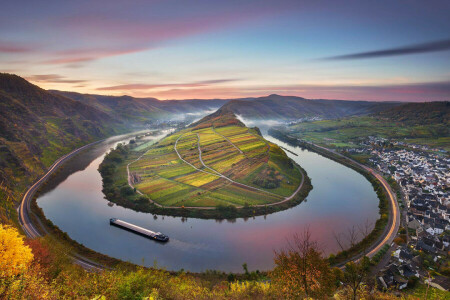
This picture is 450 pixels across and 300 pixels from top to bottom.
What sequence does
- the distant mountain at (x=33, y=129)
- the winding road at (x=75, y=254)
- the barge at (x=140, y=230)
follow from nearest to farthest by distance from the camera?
the winding road at (x=75, y=254) < the barge at (x=140, y=230) < the distant mountain at (x=33, y=129)

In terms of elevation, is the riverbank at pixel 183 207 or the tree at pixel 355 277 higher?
the tree at pixel 355 277

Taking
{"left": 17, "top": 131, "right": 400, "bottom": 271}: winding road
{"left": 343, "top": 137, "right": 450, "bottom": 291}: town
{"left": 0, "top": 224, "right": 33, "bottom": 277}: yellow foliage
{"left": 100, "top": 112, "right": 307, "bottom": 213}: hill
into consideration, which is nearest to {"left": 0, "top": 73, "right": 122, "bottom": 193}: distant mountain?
{"left": 17, "top": 131, "right": 400, "bottom": 271}: winding road

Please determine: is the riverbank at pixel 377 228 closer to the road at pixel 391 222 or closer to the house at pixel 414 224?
the road at pixel 391 222

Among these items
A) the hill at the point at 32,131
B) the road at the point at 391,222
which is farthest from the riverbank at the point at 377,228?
the hill at the point at 32,131

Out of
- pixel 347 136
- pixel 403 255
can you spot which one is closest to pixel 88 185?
pixel 403 255

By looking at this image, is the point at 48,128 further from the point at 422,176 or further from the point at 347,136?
the point at 347,136

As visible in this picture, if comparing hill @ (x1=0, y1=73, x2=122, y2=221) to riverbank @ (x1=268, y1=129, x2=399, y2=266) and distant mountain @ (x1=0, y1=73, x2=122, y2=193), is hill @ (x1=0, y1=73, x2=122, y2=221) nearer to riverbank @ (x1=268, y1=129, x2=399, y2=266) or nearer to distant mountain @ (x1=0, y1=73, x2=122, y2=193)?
distant mountain @ (x1=0, y1=73, x2=122, y2=193)

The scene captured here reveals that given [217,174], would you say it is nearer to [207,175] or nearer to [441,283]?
[207,175]
